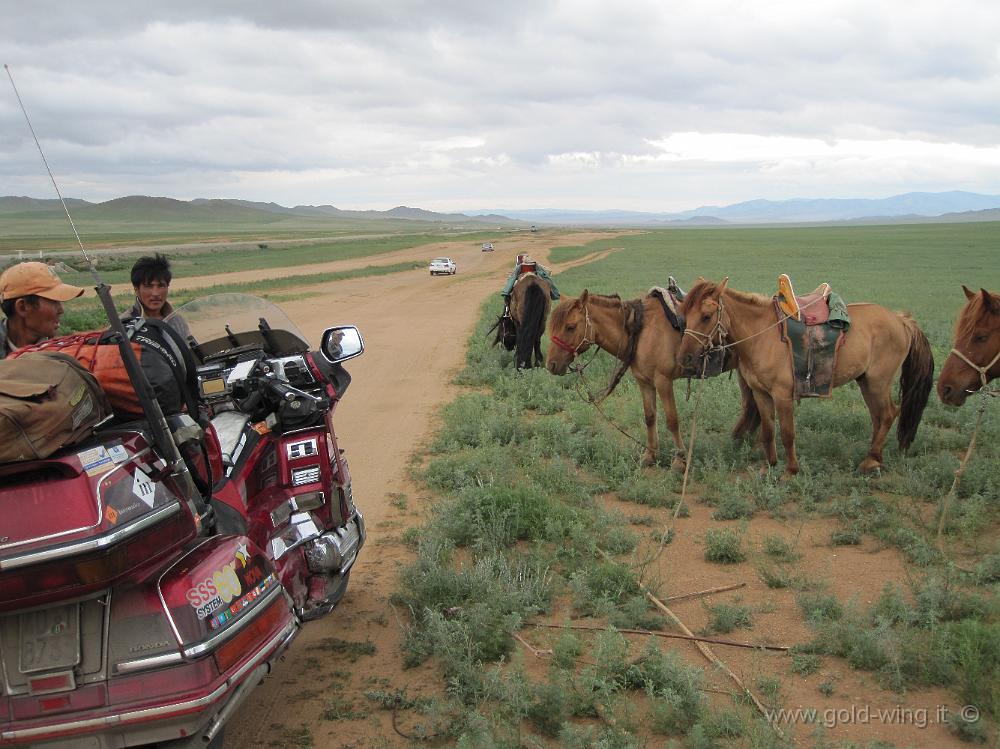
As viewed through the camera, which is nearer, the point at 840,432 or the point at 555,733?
the point at 555,733

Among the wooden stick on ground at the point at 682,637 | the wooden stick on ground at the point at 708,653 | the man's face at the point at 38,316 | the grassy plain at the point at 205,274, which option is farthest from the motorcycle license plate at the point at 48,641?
the grassy plain at the point at 205,274

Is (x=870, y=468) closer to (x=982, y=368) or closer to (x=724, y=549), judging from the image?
(x=982, y=368)

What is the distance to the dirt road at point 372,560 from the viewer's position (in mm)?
3748

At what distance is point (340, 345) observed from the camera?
173 inches

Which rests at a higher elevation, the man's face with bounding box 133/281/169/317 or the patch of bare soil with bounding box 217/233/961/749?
the man's face with bounding box 133/281/169/317

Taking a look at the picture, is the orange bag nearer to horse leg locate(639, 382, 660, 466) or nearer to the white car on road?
horse leg locate(639, 382, 660, 466)

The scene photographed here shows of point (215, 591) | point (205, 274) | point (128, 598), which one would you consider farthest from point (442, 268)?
point (128, 598)

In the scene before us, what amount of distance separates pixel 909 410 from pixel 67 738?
769cm

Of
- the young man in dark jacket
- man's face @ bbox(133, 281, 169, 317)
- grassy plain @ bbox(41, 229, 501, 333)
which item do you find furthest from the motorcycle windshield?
grassy plain @ bbox(41, 229, 501, 333)

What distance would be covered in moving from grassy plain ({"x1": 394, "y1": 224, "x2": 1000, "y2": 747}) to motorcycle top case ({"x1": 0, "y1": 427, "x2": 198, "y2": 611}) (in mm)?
1732

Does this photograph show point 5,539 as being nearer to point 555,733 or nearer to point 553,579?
point 555,733

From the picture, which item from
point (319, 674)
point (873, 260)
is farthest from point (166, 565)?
point (873, 260)

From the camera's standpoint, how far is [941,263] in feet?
142

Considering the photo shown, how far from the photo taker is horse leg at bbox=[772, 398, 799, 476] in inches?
280
